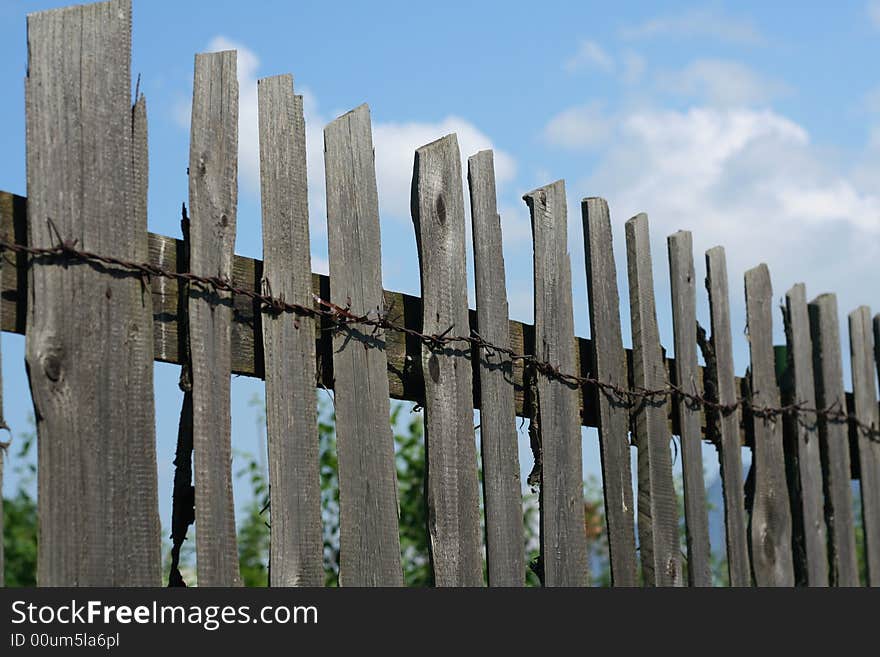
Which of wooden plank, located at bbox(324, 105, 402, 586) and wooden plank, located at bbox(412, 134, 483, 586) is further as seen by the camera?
wooden plank, located at bbox(412, 134, 483, 586)

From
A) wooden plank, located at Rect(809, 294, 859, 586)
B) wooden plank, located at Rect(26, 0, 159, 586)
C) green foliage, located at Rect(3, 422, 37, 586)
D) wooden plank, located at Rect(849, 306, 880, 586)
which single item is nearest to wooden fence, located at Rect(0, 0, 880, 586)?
wooden plank, located at Rect(26, 0, 159, 586)

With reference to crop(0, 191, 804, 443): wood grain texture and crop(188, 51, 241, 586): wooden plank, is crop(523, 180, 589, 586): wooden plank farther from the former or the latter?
crop(188, 51, 241, 586): wooden plank

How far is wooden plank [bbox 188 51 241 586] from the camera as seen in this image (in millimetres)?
2125

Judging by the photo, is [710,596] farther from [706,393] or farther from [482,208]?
[482,208]

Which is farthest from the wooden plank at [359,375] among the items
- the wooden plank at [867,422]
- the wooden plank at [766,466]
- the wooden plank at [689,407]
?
the wooden plank at [867,422]

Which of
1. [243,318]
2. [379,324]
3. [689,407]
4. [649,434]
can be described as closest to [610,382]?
[649,434]

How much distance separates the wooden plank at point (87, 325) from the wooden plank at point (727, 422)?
2.31m

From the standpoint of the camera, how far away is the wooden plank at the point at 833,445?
4.38 metres

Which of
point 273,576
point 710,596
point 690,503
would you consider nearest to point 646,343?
point 690,503

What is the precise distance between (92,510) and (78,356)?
0.29m

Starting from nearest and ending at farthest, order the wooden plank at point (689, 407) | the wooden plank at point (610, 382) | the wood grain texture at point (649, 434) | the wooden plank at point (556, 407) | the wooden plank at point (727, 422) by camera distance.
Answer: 1. the wooden plank at point (556, 407)
2. the wooden plank at point (610, 382)
3. the wood grain texture at point (649, 434)
4. the wooden plank at point (689, 407)
5. the wooden plank at point (727, 422)

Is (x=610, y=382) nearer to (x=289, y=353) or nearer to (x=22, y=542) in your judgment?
(x=289, y=353)

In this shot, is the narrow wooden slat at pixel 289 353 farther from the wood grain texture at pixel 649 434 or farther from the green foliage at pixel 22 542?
the green foliage at pixel 22 542

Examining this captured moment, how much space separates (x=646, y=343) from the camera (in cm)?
342
